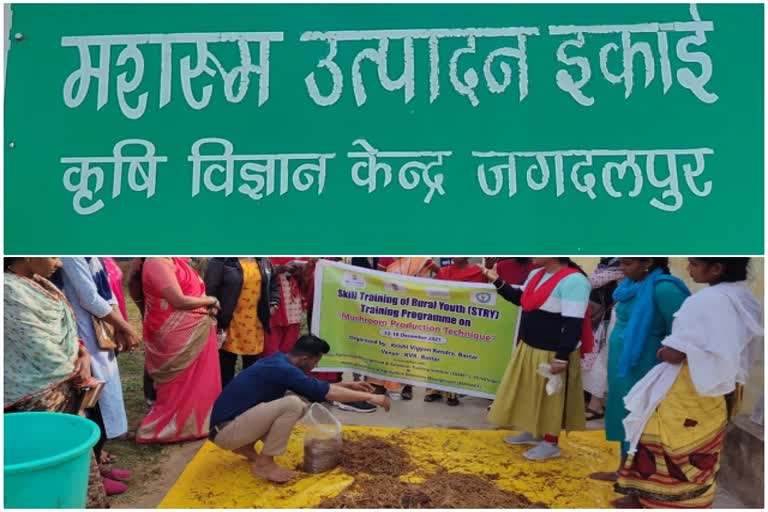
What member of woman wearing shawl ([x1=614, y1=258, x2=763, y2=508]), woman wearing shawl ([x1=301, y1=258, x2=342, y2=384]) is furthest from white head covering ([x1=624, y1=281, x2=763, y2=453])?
woman wearing shawl ([x1=301, y1=258, x2=342, y2=384])

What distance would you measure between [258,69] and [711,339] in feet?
7.52

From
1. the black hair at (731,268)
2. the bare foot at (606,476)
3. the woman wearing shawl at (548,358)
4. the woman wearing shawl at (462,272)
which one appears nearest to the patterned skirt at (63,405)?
the woman wearing shawl at (548,358)

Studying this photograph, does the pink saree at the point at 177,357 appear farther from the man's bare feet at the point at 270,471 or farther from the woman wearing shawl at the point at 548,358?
the woman wearing shawl at the point at 548,358

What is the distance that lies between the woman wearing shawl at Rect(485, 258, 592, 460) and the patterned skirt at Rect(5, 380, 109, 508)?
7.97 ft

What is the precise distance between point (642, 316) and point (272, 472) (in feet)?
7.53

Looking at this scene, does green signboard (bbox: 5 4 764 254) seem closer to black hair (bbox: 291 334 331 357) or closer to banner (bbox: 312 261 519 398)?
black hair (bbox: 291 334 331 357)

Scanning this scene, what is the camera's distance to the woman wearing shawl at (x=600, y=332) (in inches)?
188

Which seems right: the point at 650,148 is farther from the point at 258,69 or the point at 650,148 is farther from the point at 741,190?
the point at 258,69

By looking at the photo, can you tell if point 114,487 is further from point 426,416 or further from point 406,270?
point 406,270

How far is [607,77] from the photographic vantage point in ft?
7.01

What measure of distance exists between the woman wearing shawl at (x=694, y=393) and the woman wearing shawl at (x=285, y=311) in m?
2.71

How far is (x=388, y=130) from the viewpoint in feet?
7.06

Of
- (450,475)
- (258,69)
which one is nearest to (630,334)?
(450,475)

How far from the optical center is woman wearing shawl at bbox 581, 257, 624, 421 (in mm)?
4785
